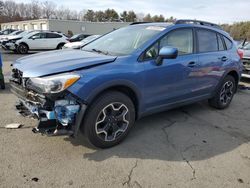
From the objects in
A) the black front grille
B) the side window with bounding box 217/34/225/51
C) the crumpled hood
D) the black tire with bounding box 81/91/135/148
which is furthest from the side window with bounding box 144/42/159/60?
the side window with bounding box 217/34/225/51

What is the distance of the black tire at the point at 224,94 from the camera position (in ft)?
17.4

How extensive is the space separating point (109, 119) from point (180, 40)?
6.30 ft

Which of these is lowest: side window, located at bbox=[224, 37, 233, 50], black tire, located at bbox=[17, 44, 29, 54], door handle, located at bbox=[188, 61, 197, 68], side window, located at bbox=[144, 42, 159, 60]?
black tire, located at bbox=[17, 44, 29, 54]

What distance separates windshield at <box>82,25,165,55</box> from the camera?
3.80m

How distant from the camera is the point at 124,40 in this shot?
4125 mm

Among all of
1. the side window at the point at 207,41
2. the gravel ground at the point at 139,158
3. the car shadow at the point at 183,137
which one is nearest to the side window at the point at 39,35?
the gravel ground at the point at 139,158

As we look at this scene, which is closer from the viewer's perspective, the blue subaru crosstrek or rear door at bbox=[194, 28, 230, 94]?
the blue subaru crosstrek

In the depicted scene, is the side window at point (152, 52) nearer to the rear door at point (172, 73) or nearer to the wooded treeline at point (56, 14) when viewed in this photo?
the rear door at point (172, 73)

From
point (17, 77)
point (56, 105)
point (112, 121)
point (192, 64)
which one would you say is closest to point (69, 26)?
point (192, 64)

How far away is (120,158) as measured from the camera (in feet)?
10.8

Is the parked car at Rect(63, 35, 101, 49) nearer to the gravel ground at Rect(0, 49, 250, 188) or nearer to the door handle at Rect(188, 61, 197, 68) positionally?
the gravel ground at Rect(0, 49, 250, 188)

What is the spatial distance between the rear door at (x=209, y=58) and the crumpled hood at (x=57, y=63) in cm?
194

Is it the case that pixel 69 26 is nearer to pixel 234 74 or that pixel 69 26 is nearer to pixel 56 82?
pixel 234 74

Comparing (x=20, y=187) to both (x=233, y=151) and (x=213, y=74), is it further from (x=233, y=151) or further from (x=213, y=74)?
(x=213, y=74)
